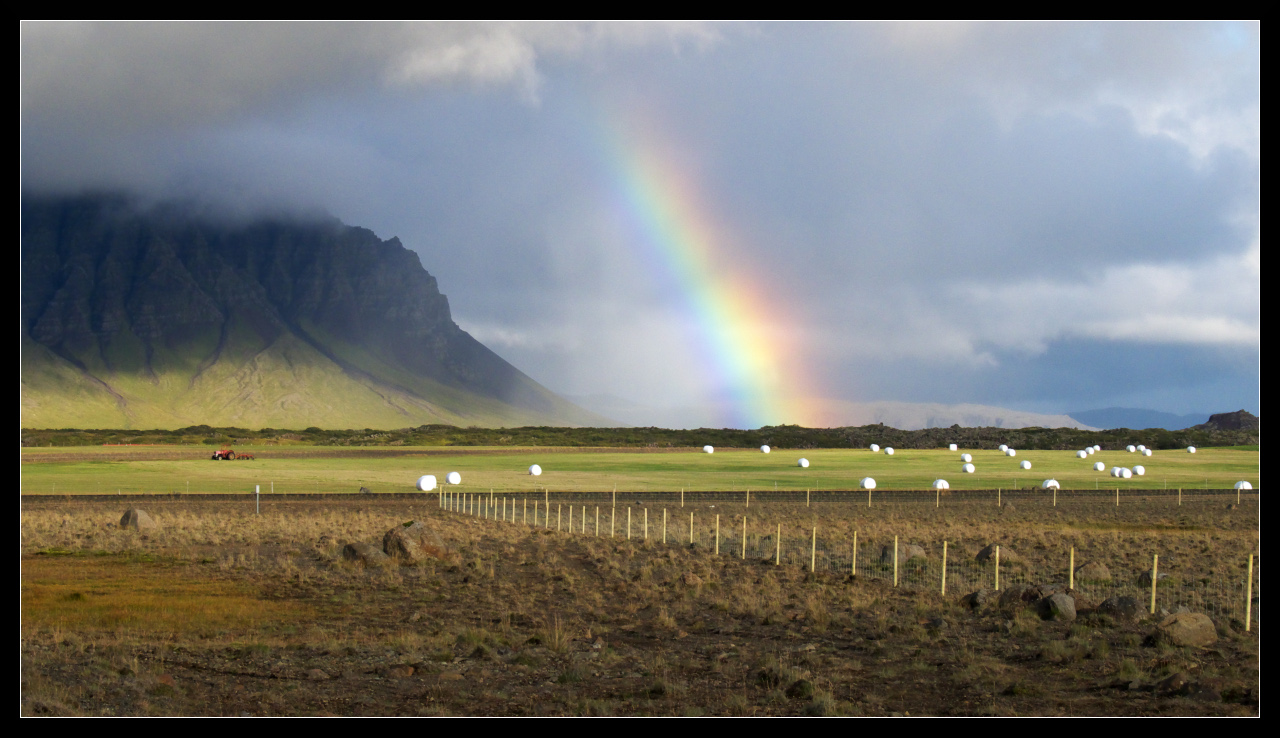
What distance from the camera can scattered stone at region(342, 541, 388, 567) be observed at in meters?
30.9

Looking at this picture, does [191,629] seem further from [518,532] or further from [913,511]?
[913,511]

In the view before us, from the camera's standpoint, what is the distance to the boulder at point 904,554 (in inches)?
1237

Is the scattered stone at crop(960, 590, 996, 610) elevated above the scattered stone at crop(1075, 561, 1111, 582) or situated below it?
above

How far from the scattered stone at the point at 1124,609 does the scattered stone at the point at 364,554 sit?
2072 centimetres

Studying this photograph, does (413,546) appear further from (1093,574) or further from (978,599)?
(1093,574)

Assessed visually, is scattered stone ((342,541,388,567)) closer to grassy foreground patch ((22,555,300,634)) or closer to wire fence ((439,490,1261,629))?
grassy foreground patch ((22,555,300,634))

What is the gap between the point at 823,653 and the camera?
18219 millimetres

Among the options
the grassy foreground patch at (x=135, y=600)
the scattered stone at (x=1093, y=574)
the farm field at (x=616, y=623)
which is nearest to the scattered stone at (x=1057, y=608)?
the farm field at (x=616, y=623)

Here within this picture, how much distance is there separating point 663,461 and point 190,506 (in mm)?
60069

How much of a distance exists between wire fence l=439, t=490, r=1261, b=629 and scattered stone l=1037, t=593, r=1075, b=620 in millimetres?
1402

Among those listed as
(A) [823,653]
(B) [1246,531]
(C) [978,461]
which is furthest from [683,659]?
(C) [978,461]

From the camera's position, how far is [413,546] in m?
31.8

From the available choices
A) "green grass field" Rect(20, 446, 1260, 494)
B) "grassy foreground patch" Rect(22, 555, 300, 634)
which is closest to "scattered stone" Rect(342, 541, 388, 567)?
"grassy foreground patch" Rect(22, 555, 300, 634)

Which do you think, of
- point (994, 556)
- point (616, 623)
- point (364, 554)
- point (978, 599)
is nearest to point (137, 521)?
point (364, 554)
